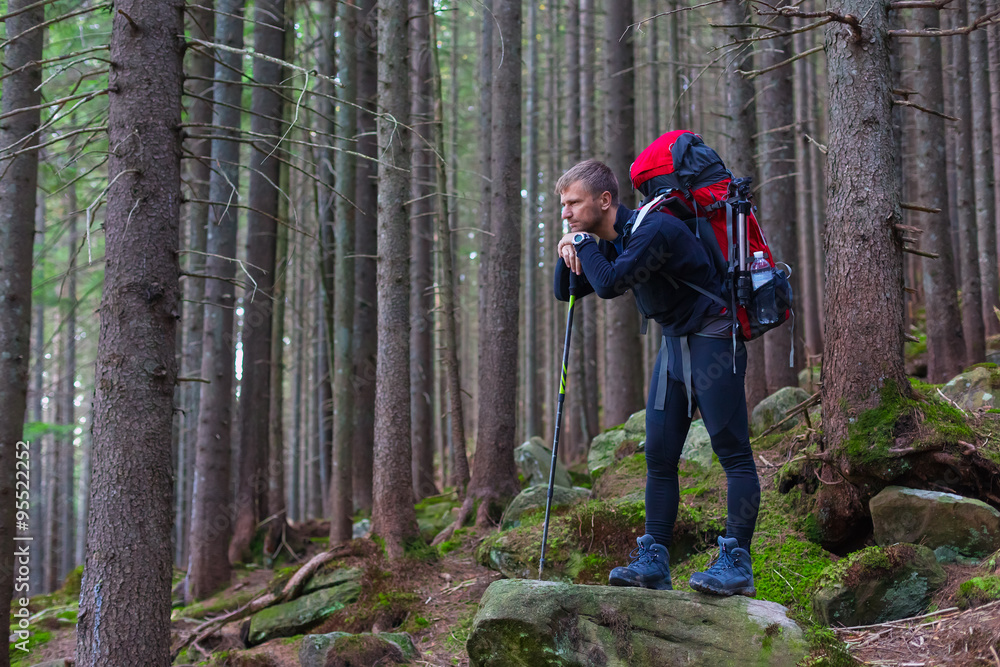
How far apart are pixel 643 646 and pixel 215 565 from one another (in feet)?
23.9

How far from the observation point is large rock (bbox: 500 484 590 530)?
6.89 meters

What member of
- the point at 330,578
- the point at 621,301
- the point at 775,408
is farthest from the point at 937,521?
the point at 621,301

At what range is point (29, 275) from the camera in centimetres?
631

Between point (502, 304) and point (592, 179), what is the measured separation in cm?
450

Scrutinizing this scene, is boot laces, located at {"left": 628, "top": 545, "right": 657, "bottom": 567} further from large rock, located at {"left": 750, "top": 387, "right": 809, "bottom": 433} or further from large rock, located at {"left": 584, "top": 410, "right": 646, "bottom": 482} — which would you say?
large rock, located at {"left": 584, "top": 410, "right": 646, "bottom": 482}

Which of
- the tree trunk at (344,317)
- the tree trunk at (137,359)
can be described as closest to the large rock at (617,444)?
the tree trunk at (344,317)

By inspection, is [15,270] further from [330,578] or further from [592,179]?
[592,179]

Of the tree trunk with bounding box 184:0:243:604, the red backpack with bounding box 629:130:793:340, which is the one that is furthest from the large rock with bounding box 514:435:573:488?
the red backpack with bounding box 629:130:793:340

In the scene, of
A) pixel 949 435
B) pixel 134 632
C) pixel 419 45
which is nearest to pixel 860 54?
pixel 949 435

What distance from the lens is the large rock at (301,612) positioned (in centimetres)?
623

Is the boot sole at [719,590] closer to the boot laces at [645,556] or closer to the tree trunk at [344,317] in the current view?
the boot laces at [645,556]

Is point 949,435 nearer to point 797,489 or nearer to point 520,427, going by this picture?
point 797,489

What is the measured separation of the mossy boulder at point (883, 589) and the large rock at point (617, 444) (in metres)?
3.90

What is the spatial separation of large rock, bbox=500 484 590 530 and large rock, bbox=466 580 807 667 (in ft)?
10.5
